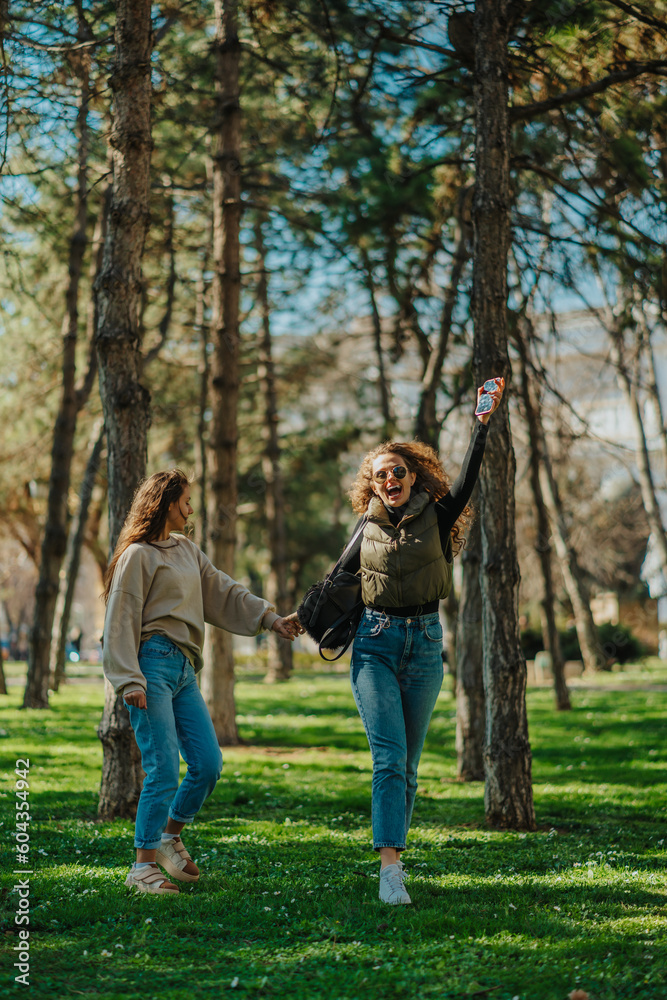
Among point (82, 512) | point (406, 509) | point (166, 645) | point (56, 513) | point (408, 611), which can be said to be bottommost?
point (166, 645)

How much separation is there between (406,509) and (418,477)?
285 mm

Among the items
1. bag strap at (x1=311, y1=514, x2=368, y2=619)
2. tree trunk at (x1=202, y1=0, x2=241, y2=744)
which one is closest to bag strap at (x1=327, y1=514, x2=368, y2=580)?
bag strap at (x1=311, y1=514, x2=368, y2=619)

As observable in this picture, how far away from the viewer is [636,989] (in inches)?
125

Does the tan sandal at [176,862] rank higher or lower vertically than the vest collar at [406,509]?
lower

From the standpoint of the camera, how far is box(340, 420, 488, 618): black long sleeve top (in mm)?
4520

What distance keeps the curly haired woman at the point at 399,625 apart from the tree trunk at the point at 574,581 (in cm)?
1039

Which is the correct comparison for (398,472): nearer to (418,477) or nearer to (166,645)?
(418,477)

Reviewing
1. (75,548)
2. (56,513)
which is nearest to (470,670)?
(56,513)

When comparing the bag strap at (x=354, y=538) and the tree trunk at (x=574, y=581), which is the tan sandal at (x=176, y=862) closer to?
the bag strap at (x=354, y=538)

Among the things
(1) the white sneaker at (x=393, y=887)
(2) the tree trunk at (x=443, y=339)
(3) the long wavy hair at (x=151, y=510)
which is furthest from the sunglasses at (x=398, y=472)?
(2) the tree trunk at (x=443, y=339)

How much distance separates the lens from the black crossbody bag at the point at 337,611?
4.56 meters

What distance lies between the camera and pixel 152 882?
4.33m

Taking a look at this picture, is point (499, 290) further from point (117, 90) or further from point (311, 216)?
point (311, 216)

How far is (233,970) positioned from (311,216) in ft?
30.5
